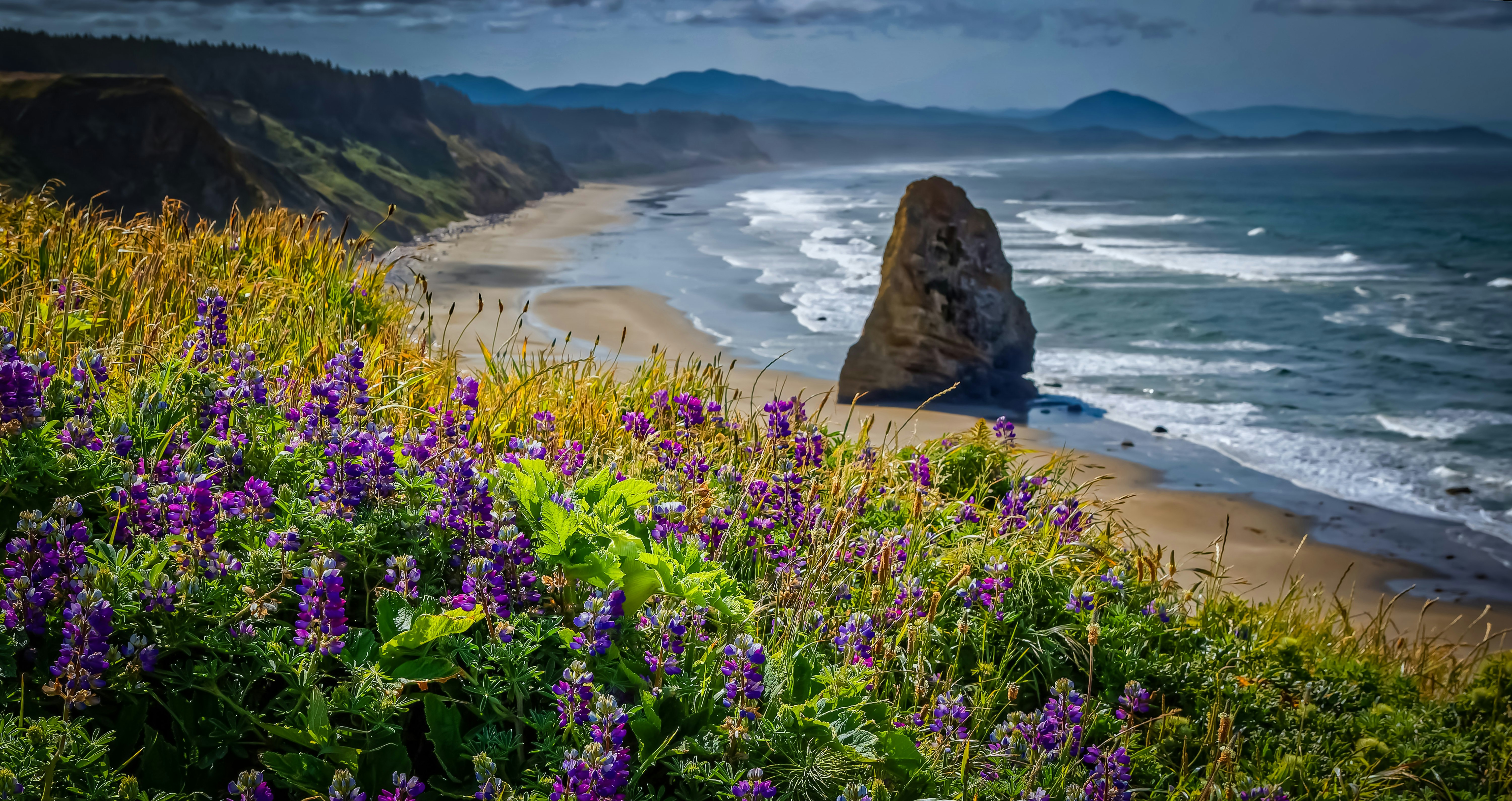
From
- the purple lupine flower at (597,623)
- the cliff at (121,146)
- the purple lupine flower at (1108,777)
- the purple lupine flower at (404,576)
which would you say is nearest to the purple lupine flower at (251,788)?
the purple lupine flower at (404,576)

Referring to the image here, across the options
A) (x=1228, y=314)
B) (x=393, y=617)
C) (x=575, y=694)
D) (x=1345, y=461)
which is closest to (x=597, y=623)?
(x=575, y=694)

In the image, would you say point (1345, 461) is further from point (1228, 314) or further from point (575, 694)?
point (575, 694)

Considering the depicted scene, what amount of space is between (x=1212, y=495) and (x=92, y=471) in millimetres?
11768

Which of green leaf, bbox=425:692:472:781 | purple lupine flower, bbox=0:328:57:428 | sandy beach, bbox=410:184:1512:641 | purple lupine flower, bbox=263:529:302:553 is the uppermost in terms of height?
purple lupine flower, bbox=0:328:57:428

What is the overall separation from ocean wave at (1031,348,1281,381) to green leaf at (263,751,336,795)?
16829mm

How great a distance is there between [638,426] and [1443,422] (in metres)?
17.2

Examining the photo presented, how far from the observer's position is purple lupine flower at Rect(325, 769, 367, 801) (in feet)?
4.95

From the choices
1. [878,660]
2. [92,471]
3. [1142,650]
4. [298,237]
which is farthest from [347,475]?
[298,237]

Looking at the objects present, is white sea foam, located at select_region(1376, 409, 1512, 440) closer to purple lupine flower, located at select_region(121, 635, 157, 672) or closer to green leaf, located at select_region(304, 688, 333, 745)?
green leaf, located at select_region(304, 688, 333, 745)

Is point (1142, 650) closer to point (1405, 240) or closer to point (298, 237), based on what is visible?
point (298, 237)

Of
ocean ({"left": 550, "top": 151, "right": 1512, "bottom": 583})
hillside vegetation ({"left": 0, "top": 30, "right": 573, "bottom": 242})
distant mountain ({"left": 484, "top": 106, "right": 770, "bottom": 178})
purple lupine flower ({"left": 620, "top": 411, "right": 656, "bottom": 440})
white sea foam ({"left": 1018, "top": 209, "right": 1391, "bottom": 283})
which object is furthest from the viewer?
distant mountain ({"left": 484, "top": 106, "right": 770, "bottom": 178})

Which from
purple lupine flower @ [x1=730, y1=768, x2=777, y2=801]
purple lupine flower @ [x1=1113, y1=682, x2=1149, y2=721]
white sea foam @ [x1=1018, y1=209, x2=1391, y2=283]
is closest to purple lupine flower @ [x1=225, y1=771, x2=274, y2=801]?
purple lupine flower @ [x1=730, y1=768, x2=777, y2=801]

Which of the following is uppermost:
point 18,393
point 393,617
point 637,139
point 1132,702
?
point 637,139

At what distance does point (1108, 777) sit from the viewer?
2264mm
